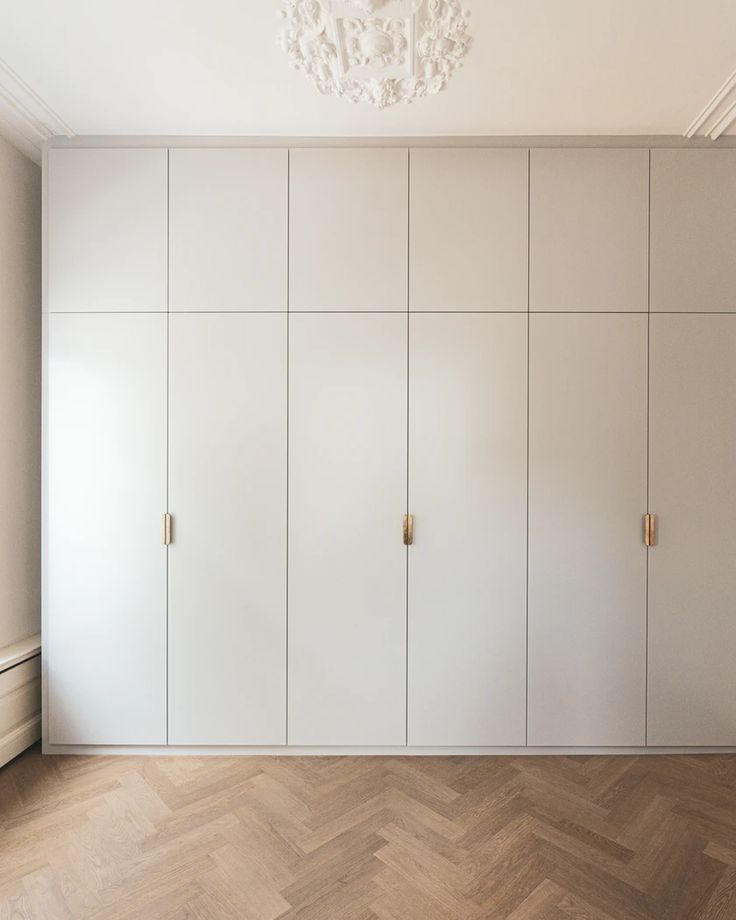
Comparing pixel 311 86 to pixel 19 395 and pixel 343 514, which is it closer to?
pixel 343 514

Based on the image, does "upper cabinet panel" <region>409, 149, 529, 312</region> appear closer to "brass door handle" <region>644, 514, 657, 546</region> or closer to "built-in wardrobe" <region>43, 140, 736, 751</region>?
"built-in wardrobe" <region>43, 140, 736, 751</region>

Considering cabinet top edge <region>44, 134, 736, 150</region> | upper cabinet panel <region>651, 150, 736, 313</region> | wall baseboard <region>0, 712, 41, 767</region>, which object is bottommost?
wall baseboard <region>0, 712, 41, 767</region>

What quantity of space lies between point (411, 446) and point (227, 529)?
3.19ft

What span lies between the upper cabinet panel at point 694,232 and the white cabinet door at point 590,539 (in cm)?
25

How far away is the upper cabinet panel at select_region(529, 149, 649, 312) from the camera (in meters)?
2.54

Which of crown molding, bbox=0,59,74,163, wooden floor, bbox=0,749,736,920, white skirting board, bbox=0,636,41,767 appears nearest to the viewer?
wooden floor, bbox=0,749,736,920

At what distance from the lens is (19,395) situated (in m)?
2.66

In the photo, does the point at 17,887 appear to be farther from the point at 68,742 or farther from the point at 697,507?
the point at 697,507

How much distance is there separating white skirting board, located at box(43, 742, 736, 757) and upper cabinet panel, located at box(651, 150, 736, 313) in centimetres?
218

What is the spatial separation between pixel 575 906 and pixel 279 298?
2.61 metres

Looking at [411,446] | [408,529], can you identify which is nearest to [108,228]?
[411,446]

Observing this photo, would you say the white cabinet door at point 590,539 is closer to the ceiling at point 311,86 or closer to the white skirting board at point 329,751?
the white skirting board at point 329,751

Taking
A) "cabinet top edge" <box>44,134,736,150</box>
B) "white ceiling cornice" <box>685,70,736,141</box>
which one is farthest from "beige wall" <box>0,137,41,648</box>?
"white ceiling cornice" <box>685,70,736,141</box>

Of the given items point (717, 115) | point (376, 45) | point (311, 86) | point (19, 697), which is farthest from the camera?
point (19, 697)
